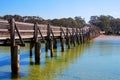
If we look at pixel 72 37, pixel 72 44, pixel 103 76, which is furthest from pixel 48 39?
pixel 72 44

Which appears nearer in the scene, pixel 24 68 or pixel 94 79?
pixel 94 79

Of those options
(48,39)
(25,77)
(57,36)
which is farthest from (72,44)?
(25,77)

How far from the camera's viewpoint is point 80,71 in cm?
1853

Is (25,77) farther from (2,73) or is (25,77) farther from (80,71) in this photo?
(80,71)

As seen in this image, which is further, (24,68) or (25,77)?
(24,68)

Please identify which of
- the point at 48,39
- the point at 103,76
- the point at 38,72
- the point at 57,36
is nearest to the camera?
the point at 103,76

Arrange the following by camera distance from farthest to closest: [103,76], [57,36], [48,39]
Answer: [57,36] → [48,39] → [103,76]

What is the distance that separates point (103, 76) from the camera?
666 inches

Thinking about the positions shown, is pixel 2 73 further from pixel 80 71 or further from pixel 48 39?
pixel 48 39

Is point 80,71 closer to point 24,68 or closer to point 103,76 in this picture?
point 103,76

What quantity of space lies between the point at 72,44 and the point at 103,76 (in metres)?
28.2

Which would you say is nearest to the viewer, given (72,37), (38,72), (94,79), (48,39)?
(94,79)

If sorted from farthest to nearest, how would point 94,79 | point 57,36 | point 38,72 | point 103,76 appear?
point 57,36
point 38,72
point 103,76
point 94,79

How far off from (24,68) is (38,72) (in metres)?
1.40
